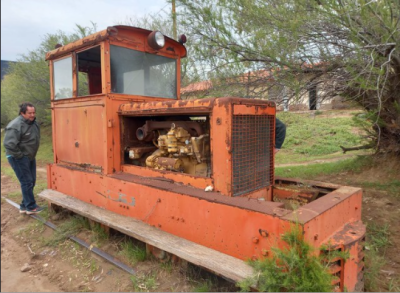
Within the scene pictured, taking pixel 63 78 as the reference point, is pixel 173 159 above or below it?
below

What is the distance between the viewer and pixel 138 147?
12.7 ft

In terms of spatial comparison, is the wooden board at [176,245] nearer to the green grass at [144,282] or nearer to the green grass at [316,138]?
the green grass at [144,282]

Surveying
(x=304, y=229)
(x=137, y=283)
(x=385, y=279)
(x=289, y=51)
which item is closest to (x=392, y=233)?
(x=385, y=279)

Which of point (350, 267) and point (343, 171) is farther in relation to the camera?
point (343, 171)

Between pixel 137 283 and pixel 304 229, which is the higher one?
pixel 304 229

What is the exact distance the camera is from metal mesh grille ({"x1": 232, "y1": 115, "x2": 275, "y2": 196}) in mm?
2809

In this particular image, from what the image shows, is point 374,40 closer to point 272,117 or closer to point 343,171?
point 272,117

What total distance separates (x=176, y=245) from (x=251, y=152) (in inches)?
44.6

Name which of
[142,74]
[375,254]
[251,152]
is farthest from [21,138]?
[375,254]

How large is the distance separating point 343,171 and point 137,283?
496 centimetres

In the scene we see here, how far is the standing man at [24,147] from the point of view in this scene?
461 cm

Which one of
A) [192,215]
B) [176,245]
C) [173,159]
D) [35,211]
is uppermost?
[173,159]

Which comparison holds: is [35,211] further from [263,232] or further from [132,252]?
[263,232]

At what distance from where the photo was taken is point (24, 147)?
15.8ft
